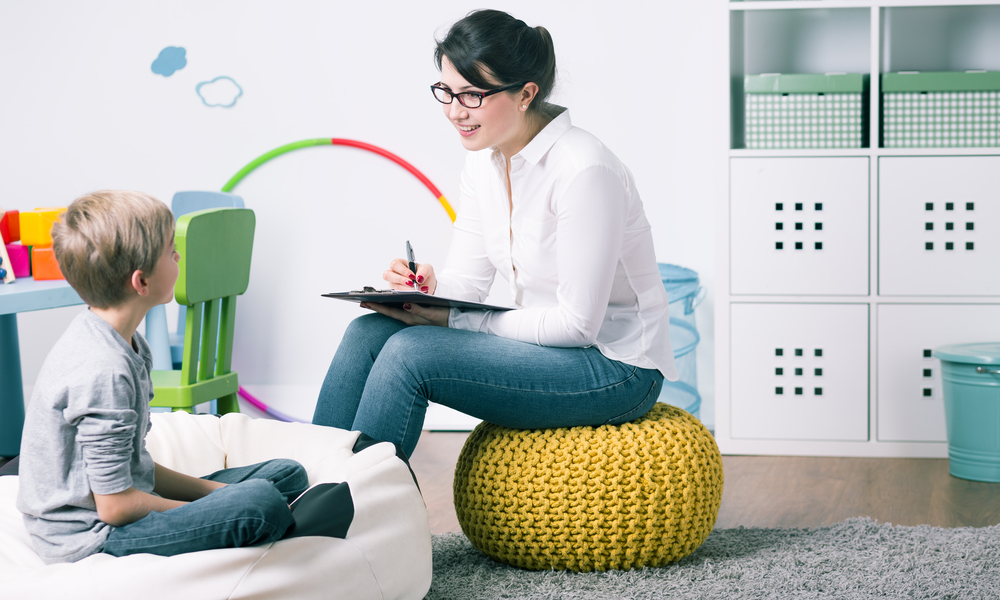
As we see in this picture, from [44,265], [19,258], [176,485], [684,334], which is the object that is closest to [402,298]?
[176,485]

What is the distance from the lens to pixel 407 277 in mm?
1681

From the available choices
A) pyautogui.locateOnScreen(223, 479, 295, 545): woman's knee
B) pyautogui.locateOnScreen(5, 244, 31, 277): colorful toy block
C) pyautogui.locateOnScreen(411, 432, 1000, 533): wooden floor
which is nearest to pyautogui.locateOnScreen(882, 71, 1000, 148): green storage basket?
pyautogui.locateOnScreen(411, 432, 1000, 533): wooden floor

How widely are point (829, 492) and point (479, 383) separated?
115cm

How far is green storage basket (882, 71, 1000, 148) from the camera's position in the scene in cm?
247

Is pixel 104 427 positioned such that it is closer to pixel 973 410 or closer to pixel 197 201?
pixel 197 201

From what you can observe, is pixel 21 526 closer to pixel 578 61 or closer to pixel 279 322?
pixel 279 322

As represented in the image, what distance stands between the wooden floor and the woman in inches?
20.8

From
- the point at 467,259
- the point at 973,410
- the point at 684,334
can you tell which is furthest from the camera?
the point at 684,334

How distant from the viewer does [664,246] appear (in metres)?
2.95

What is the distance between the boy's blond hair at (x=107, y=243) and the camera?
113cm

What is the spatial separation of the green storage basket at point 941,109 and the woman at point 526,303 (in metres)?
1.28

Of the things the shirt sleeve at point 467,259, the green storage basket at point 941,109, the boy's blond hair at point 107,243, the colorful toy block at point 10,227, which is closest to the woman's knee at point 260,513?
the boy's blond hair at point 107,243

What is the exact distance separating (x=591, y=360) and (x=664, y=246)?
1.47 meters

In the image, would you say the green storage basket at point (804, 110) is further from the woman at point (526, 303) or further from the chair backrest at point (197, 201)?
the chair backrest at point (197, 201)
